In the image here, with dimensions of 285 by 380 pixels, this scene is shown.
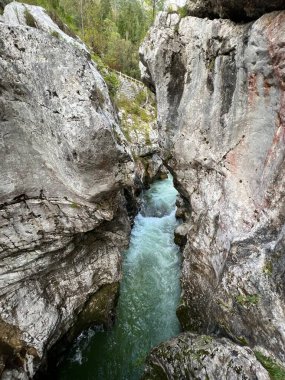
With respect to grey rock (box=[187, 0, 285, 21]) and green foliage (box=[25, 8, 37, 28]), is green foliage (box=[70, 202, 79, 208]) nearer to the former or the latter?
green foliage (box=[25, 8, 37, 28])

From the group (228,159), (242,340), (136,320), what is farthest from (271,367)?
(136,320)

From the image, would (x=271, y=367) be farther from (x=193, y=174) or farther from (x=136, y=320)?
(x=193, y=174)

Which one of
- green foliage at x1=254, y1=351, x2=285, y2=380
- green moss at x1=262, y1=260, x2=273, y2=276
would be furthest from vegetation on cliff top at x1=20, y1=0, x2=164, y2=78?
green foliage at x1=254, y1=351, x2=285, y2=380

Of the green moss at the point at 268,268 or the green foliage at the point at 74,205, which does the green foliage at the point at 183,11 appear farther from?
the green moss at the point at 268,268

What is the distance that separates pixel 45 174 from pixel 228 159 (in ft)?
17.6

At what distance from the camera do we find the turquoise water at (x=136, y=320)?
9.09 meters

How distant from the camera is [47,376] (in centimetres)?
845

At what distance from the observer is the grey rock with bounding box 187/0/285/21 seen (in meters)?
6.32

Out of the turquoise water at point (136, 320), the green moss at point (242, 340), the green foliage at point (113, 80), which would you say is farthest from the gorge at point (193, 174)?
the green foliage at point (113, 80)

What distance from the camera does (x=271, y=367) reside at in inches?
236

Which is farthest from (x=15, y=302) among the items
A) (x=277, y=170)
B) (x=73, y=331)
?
(x=277, y=170)

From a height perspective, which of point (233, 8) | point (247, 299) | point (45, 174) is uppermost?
point (233, 8)

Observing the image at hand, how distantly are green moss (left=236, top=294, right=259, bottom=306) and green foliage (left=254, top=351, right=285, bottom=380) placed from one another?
1.09 meters

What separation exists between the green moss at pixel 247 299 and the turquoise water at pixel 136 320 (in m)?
4.20
